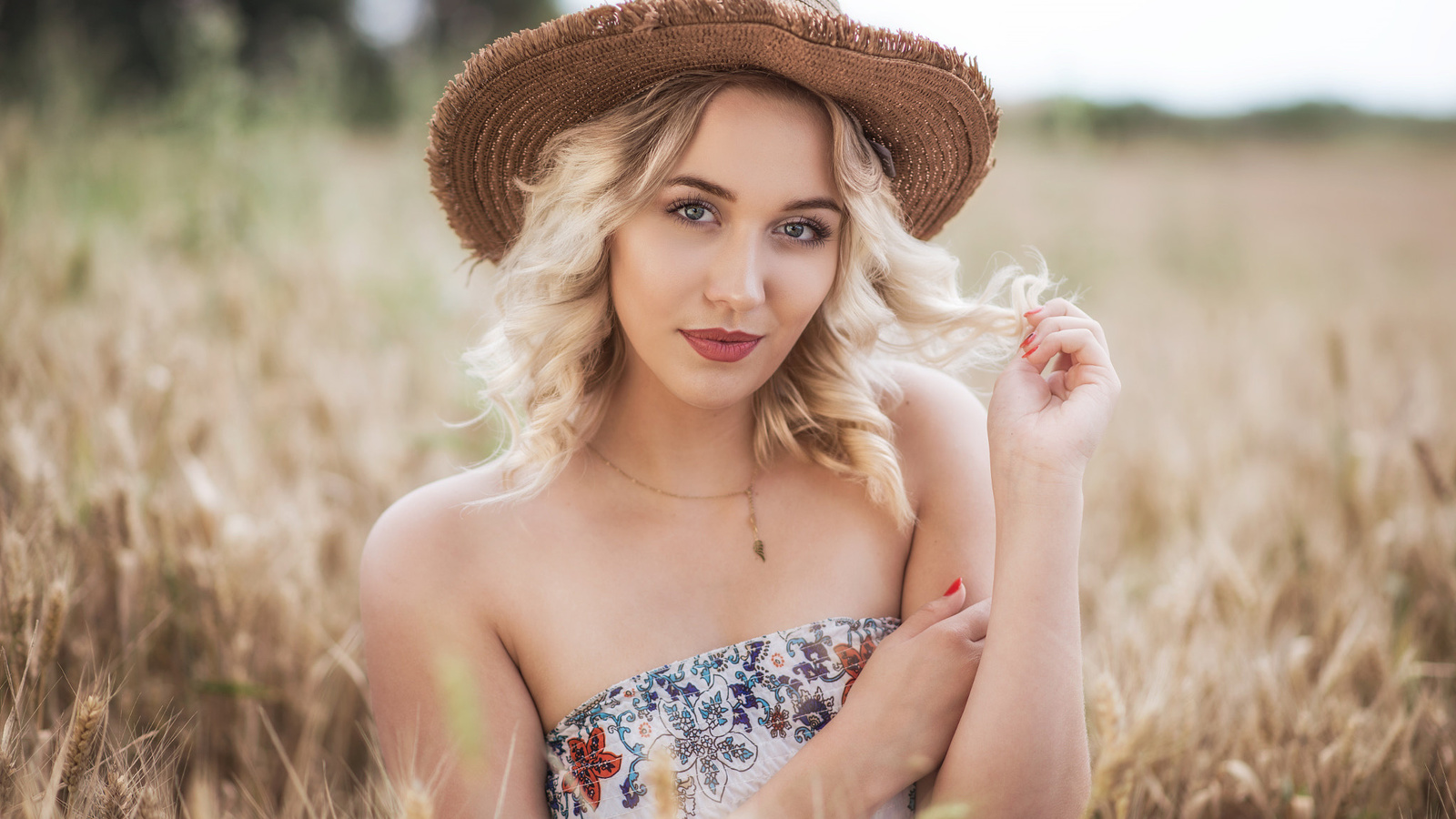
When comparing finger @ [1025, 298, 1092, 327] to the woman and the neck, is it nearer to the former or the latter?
the woman

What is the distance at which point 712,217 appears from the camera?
165 centimetres

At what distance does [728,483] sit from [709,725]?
0.52 m

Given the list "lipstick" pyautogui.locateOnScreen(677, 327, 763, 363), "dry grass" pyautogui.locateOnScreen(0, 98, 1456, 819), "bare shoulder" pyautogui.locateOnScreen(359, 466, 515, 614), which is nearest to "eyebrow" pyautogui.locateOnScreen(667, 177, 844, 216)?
"lipstick" pyautogui.locateOnScreen(677, 327, 763, 363)

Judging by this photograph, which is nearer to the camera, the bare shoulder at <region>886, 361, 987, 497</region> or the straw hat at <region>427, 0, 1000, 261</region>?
the straw hat at <region>427, 0, 1000, 261</region>

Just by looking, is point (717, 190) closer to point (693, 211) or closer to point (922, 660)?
point (693, 211)

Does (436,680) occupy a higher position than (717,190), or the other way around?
(717,190)

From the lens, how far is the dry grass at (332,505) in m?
1.84

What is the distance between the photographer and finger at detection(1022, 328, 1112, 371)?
166cm

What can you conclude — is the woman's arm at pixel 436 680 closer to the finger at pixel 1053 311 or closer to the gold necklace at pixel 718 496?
the gold necklace at pixel 718 496

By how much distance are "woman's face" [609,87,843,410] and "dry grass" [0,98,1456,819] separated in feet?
2.79

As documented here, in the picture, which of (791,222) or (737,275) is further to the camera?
(791,222)

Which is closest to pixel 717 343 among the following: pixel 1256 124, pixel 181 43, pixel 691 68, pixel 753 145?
pixel 753 145

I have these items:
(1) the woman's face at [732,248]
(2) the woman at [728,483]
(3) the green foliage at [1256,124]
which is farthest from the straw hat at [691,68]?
(3) the green foliage at [1256,124]

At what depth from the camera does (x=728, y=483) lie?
1.94m
